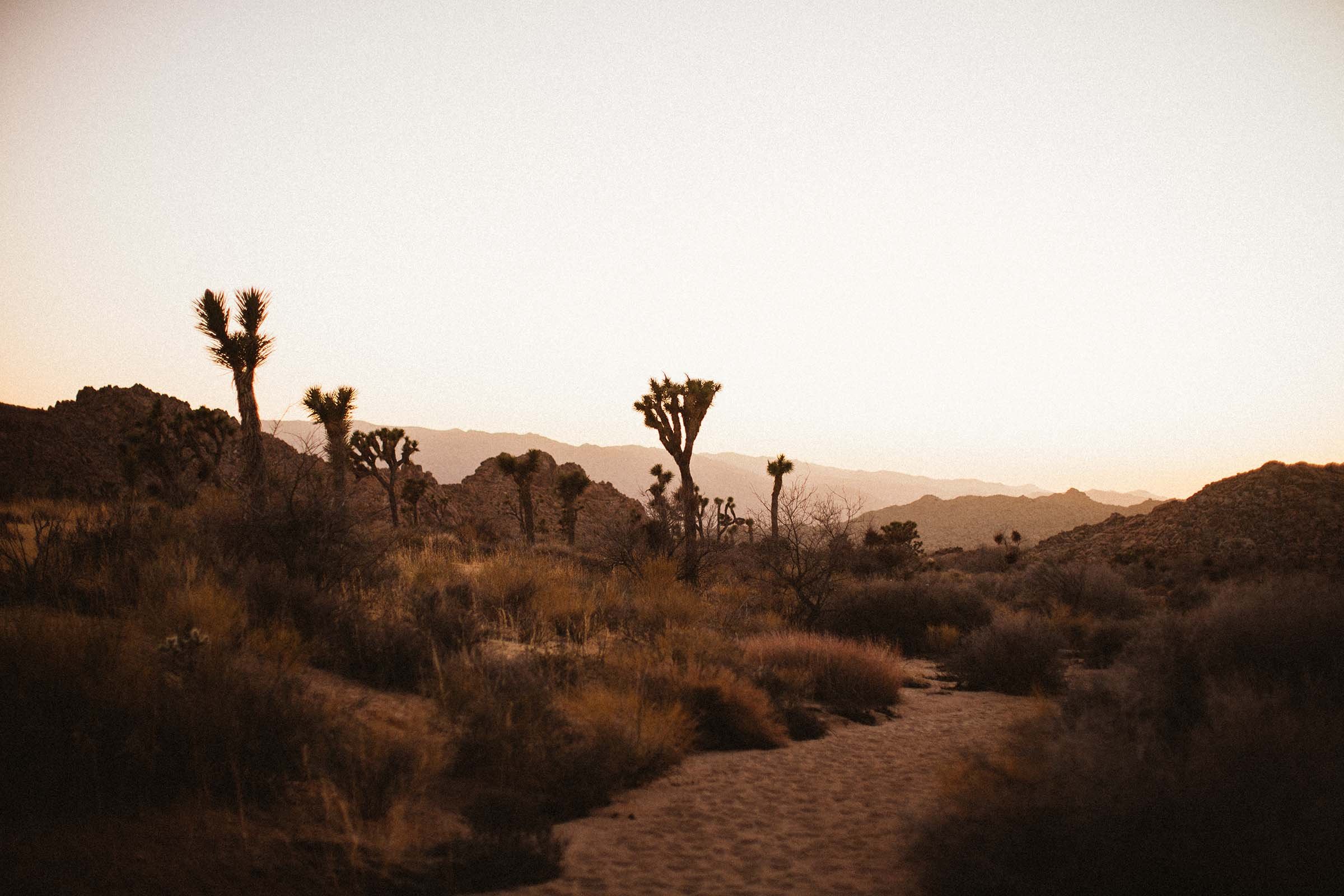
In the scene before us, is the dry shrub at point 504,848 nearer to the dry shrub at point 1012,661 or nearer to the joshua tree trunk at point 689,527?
the dry shrub at point 1012,661

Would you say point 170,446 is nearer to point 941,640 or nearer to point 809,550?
point 809,550

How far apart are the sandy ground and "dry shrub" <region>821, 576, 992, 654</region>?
7569 millimetres

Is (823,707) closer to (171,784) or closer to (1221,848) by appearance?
(1221,848)

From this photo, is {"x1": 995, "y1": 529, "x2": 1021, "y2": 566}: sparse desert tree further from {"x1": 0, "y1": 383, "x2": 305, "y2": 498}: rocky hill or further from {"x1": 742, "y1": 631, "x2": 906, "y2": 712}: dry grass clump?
{"x1": 0, "y1": 383, "x2": 305, "y2": 498}: rocky hill

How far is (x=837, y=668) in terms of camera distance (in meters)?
10.3

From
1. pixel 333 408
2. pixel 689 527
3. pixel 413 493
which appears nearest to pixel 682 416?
Answer: pixel 689 527

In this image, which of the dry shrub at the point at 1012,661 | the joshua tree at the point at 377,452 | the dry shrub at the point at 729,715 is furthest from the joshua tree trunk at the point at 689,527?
the joshua tree at the point at 377,452

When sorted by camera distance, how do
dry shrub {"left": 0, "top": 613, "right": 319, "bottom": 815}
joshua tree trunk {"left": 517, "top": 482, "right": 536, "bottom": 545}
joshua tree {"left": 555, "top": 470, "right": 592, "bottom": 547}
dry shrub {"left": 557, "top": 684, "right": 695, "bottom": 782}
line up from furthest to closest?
joshua tree {"left": 555, "top": 470, "right": 592, "bottom": 547}
joshua tree trunk {"left": 517, "top": 482, "right": 536, "bottom": 545}
dry shrub {"left": 557, "top": 684, "right": 695, "bottom": 782}
dry shrub {"left": 0, "top": 613, "right": 319, "bottom": 815}

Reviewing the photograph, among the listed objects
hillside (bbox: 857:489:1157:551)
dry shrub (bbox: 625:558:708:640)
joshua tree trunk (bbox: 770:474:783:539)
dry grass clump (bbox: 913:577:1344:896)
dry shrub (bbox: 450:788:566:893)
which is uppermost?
joshua tree trunk (bbox: 770:474:783:539)

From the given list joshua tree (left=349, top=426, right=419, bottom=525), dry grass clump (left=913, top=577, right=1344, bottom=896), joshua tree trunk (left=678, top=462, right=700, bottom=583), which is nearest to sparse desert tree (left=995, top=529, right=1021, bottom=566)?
joshua tree trunk (left=678, top=462, right=700, bottom=583)

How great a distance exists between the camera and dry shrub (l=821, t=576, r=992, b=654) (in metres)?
15.8

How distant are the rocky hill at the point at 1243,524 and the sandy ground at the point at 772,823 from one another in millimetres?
24534

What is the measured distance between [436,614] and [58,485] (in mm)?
31520

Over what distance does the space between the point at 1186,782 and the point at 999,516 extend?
88.1m
